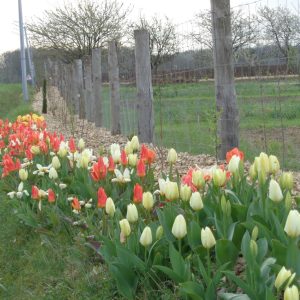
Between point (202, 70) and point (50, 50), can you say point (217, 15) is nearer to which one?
point (202, 70)

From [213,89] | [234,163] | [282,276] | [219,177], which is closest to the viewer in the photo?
[282,276]

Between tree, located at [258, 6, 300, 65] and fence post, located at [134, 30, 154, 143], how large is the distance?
131 inches

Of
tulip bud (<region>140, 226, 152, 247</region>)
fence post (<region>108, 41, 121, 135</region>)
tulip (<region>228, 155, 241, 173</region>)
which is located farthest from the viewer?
fence post (<region>108, 41, 121, 135</region>)

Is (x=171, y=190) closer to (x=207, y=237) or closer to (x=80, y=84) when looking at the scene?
(x=207, y=237)

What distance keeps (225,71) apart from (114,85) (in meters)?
4.88

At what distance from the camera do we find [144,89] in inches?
346

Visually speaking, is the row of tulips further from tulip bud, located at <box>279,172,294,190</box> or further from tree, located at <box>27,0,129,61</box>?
tree, located at <box>27,0,129,61</box>

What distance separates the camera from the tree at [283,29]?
17.9 feet

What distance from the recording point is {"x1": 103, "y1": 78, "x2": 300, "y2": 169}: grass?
657 centimetres

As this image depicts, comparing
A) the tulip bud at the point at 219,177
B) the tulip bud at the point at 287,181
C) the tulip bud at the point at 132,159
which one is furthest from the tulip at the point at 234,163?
the tulip bud at the point at 132,159

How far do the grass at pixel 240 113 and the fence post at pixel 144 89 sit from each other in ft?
0.57

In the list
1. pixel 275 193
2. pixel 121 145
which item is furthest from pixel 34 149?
pixel 121 145

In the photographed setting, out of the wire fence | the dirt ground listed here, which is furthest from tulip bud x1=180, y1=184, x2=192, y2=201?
the wire fence

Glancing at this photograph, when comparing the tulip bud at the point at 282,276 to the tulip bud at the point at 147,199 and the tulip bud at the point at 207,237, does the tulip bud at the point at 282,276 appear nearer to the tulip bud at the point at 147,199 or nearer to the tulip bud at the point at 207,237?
the tulip bud at the point at 207,237
